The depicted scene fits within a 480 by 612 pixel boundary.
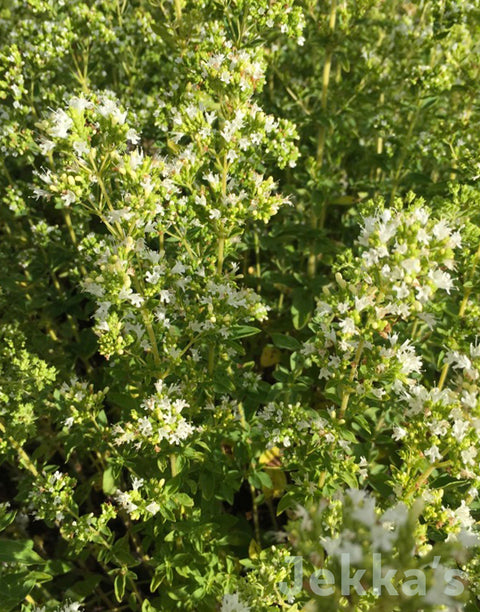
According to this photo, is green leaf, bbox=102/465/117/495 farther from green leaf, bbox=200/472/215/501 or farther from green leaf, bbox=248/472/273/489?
green leaf, bbox=248/472/273/489

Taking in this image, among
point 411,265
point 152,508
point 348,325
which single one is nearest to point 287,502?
point 152,508

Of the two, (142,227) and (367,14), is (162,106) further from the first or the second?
(367,14)

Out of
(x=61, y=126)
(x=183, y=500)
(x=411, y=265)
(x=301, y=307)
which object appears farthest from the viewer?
(x=301, y=307)

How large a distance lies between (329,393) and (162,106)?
1.99m

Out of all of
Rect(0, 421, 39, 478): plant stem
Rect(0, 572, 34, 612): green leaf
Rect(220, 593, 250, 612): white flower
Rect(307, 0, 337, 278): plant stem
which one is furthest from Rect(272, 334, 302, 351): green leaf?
Rect(0, 572, 34, 612): green leaf

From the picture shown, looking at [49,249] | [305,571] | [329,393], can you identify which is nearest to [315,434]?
[329,393]

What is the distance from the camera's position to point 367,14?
13.5 ft

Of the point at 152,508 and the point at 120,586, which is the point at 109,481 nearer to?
the point at 152,508

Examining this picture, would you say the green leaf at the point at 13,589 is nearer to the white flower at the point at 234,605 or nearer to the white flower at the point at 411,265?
the white flower at the point at 234,605

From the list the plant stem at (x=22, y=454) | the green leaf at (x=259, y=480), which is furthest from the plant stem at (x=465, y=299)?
the plant stem at (x=22, y=454)

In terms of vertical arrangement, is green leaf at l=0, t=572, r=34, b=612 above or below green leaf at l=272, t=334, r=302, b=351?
below

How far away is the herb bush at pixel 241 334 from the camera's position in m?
2.20

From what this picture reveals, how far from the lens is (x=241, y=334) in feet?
9.03

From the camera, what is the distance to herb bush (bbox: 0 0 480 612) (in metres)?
2.20
